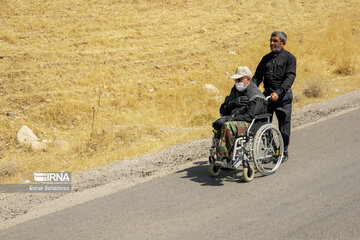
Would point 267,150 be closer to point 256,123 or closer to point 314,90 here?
point 256,123

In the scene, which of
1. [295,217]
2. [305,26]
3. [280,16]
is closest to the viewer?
[295,217]

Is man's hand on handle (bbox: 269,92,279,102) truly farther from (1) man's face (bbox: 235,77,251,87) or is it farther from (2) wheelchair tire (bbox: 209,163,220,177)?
(2) wheelchair tire (bbox: 209,163,220,177)

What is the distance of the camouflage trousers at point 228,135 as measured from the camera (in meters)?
6.07

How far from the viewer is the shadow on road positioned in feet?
21.5

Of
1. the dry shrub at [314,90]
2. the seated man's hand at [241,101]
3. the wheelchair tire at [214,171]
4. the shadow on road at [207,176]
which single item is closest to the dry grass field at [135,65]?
the dry shrub at [314,90]

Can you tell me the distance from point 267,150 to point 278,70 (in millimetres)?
1333

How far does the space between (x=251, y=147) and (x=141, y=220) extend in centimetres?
197

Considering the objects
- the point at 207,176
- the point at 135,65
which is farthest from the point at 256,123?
the point at 135,65

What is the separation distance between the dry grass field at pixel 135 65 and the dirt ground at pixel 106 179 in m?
0.98

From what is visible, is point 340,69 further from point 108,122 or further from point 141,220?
point 141,220

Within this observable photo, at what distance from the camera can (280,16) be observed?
25.3 meters

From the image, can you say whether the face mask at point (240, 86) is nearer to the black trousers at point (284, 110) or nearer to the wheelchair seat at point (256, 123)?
the wheelchair seat at point (256, 123)

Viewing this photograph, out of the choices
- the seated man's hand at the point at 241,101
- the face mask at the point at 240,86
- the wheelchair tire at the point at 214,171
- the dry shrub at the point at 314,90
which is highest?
the face mask at the point at 240,86

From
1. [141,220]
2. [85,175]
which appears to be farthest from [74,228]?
[85,175]
